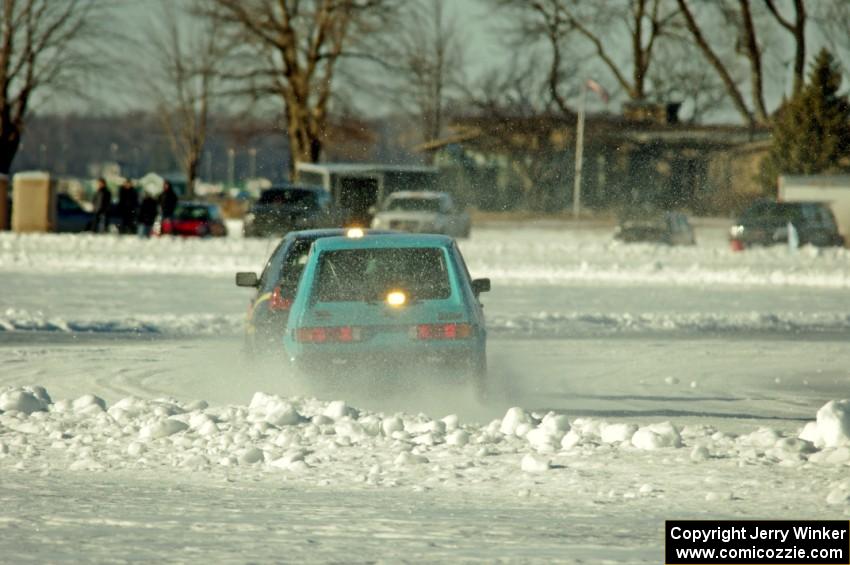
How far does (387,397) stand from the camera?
11562 mm

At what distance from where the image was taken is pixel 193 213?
157 ft

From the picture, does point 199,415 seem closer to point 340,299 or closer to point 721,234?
point 340,299

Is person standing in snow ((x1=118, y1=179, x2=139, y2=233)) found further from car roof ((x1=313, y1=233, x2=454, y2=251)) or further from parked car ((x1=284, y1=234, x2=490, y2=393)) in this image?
parked car ((x1=284, y1=234, x2=490, y2=393))

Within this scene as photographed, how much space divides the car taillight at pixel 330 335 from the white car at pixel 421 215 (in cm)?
3122

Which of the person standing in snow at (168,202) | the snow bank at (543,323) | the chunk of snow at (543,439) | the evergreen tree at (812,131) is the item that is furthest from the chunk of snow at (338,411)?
the evergreen tree at (812,131)

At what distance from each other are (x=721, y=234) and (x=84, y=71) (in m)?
24.9

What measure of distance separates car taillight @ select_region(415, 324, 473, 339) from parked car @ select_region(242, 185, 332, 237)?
31951mm

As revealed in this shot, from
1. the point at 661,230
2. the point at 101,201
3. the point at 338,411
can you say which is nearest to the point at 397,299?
the point at 338,411

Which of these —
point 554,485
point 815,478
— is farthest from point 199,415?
point 815,478

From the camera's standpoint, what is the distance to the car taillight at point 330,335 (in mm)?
11320

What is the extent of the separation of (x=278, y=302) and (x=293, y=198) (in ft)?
107

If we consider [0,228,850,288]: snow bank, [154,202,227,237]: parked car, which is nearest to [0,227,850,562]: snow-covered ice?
[0,228,850,288]: snow bank

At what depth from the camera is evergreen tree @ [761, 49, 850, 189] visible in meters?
67.6

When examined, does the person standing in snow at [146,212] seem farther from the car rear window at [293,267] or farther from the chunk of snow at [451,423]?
the chunk of snow at [451,423]
